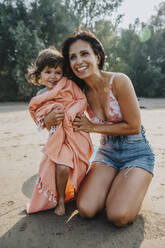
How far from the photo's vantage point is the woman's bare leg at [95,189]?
204 centimetres

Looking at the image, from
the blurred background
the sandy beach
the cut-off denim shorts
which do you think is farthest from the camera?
the blurred background

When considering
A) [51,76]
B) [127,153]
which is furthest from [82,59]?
[127,153]

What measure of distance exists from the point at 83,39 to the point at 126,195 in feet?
5.32

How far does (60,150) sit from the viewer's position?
217 centimetres

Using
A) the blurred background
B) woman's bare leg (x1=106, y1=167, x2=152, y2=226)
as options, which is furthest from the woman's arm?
the blurred background

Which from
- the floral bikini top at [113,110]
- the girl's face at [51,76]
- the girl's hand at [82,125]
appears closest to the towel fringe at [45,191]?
the girl's hand at [82,125]

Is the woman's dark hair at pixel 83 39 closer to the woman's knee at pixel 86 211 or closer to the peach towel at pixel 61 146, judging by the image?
the peach towel at pixel 61 146

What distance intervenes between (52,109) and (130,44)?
2150cm

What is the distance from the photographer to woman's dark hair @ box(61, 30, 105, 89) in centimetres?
233

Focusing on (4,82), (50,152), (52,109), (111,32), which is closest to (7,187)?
(50,152)

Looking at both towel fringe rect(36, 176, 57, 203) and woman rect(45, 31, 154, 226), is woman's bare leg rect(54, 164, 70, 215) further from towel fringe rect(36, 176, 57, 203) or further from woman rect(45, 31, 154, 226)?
woman rect(45, 31, 154, 226)

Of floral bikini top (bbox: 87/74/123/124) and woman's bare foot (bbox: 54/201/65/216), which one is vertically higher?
floral bikini top (bbox: 87/74/123/124)

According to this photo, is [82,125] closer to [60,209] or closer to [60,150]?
[60,150]

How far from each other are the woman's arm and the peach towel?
10cm
